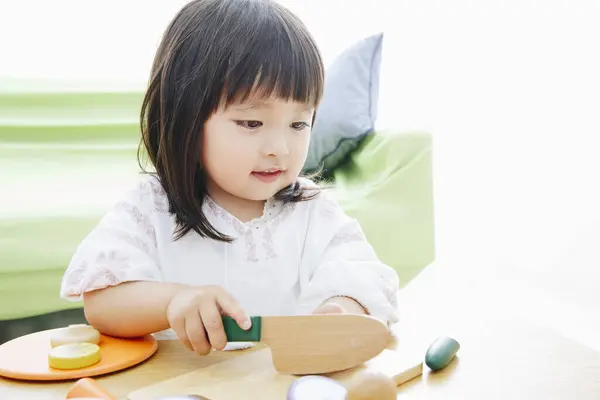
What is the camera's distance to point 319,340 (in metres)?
0.61

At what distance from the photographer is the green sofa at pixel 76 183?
1182mm

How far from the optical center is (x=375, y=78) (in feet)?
5.52

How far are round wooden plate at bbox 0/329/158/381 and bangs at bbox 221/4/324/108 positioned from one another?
10.2 inches

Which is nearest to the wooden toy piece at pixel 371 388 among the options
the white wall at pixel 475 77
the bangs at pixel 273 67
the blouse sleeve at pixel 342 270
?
the blouse sleeve at pixel 342 270

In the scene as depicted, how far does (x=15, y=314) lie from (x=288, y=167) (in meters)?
0.62

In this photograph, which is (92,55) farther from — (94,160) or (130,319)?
(130,319)

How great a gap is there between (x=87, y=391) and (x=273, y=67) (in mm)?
367

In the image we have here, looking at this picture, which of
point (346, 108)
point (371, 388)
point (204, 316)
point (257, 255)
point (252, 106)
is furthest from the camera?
point (346, 108)

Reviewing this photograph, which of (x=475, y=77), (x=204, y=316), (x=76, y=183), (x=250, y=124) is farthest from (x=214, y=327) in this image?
(x=475, y=77)

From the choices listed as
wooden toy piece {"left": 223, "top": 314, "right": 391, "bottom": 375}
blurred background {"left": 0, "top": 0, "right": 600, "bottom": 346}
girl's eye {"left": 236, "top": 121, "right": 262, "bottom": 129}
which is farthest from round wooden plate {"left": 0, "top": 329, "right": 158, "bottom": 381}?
blurred background {"left": 0, "top": 0, "right": 600, "bottom": 346}

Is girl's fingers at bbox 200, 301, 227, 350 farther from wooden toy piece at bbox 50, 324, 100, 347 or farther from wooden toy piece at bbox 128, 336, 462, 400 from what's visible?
wooden toy piece at bbox 50, 324, 100, 347

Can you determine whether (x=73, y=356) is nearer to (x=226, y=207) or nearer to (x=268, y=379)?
(x=268, y=379)

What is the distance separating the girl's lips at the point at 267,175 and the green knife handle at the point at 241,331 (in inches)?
7.7

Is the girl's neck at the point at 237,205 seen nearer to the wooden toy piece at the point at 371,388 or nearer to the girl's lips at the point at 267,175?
the girl's lips at the point at 267,175
